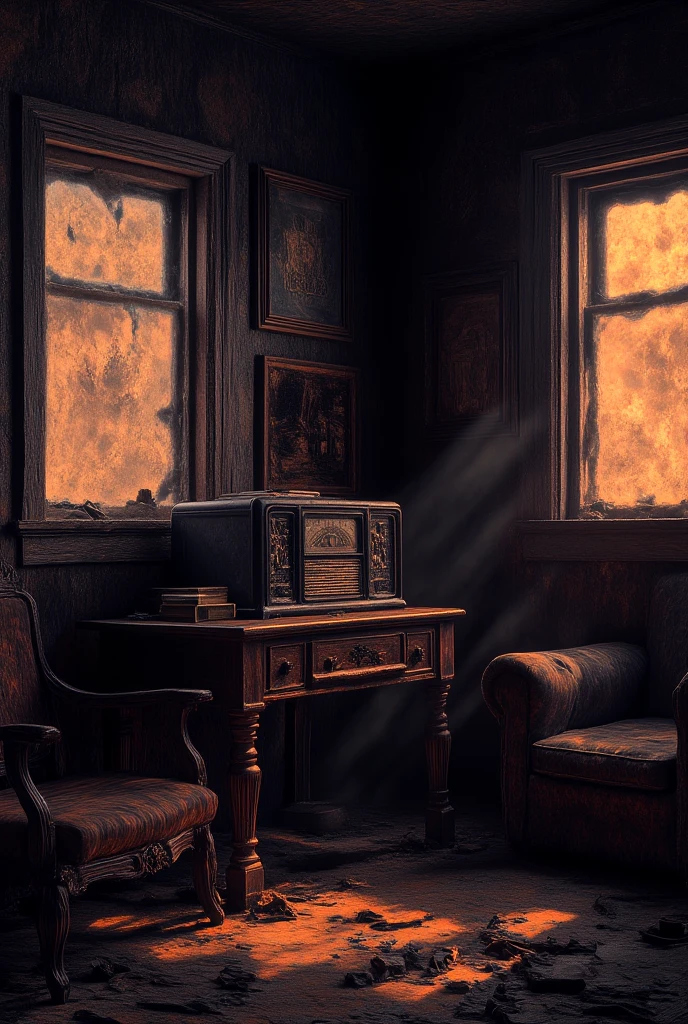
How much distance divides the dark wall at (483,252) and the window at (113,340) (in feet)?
4.12

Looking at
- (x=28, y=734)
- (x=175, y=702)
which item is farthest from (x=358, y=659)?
(x=28, y=734)

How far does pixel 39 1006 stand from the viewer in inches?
125

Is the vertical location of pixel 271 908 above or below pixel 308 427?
below

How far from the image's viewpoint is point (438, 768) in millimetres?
4949

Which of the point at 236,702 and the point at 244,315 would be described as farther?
the point at 244,315

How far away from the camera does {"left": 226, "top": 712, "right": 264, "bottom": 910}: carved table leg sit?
402cm

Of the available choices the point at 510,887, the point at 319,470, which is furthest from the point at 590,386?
the point at 510,887

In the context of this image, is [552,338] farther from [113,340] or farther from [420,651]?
[113,340]

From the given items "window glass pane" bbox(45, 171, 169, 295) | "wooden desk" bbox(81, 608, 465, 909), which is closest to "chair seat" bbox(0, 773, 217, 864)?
"wooden desk" bbox(81, 608, 465, 909)

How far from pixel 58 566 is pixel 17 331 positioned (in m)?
0.87

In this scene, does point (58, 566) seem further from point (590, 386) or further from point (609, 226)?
point (609, 226)

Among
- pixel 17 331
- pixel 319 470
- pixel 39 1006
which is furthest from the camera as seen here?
pixel 319 470

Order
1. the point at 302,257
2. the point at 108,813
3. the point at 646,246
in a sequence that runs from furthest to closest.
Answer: the point at 302,257 < the point at 646,246 < the point at 108,813

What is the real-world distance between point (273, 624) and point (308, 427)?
1.60 m
